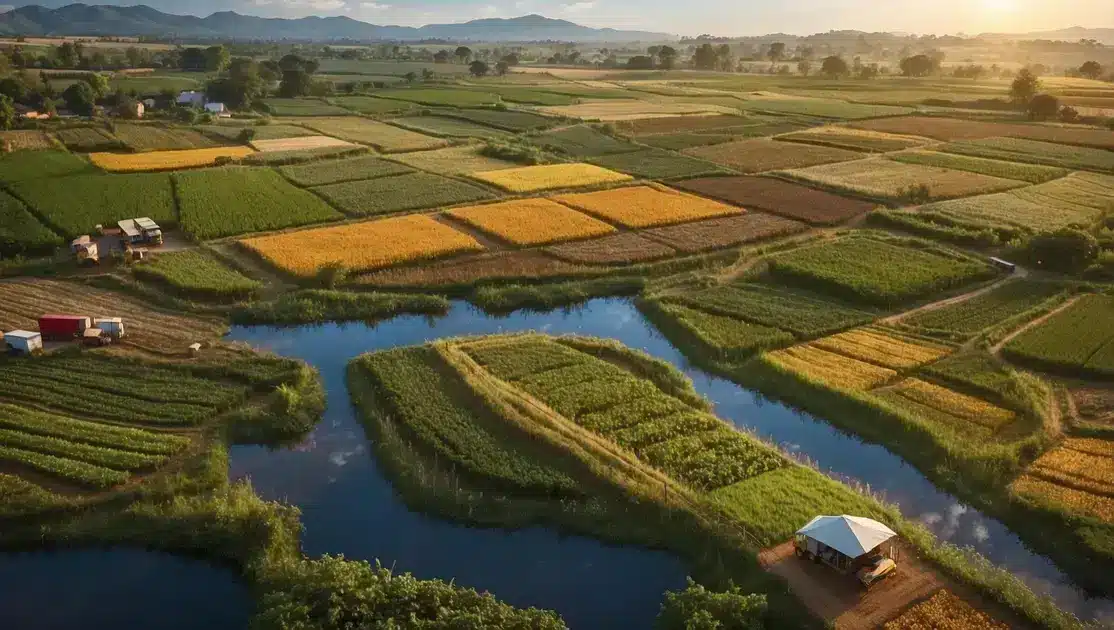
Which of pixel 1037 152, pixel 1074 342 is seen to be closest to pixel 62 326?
pixel 1074 342

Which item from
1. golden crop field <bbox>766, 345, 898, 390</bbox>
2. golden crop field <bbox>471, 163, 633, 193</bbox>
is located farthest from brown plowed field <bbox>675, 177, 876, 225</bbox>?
golden crop field <bbox>766, 345, 898, 390</bbox>

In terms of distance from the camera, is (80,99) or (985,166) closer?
(985,166)

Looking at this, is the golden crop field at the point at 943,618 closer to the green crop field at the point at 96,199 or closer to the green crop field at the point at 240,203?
the green crop field at the point at 240,203

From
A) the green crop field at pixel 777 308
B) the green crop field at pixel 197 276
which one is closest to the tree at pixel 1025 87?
the green crop field at pixel 777 308

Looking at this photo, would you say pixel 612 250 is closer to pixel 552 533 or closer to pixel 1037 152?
pixel 552 533

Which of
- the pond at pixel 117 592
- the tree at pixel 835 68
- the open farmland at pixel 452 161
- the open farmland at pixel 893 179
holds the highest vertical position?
the tree at pixel 835 68
